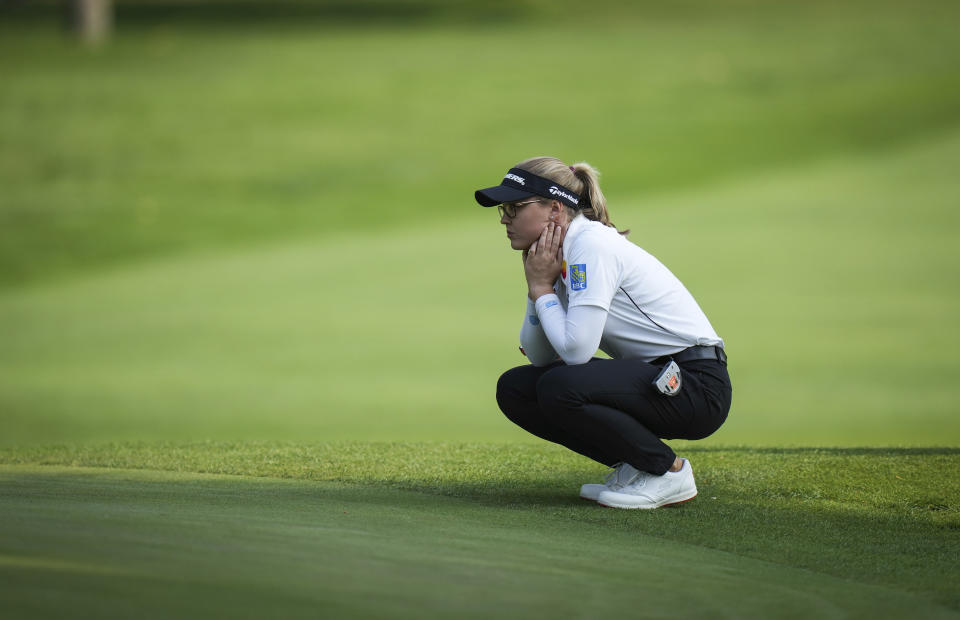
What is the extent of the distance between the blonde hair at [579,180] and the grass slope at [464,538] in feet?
2.93

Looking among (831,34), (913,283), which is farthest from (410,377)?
(831,34)

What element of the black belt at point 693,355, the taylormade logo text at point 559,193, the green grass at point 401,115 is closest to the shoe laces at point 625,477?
the black belt at point 693,355

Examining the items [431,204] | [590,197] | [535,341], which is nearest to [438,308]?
[431,204]

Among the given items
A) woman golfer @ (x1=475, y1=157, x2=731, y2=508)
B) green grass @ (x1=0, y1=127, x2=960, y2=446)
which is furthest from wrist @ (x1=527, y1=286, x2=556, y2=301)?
green grass @ (x1=0, y1=127, x2=960, y2=446)

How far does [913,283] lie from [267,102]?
10.3m

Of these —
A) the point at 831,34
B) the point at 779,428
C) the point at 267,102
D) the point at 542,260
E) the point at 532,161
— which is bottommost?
the point at 779,428

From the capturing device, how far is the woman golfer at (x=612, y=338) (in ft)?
10.9

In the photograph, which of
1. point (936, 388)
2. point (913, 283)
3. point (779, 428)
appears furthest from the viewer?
point (913, 283)

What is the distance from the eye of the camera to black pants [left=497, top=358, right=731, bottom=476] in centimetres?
336

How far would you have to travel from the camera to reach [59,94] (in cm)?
1777

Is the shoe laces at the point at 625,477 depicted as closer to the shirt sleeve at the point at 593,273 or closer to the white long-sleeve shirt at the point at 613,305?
the white long-sleeve shirt at the point at 613,305

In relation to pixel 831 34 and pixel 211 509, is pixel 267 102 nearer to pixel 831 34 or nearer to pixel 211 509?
pixel 831 34

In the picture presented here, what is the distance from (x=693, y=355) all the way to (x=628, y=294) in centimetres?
29

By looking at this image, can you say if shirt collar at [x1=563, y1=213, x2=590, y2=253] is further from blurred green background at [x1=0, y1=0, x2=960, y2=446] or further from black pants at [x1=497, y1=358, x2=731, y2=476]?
blurred green background at [x1=0, y1=0, x2=960, y2=446]
